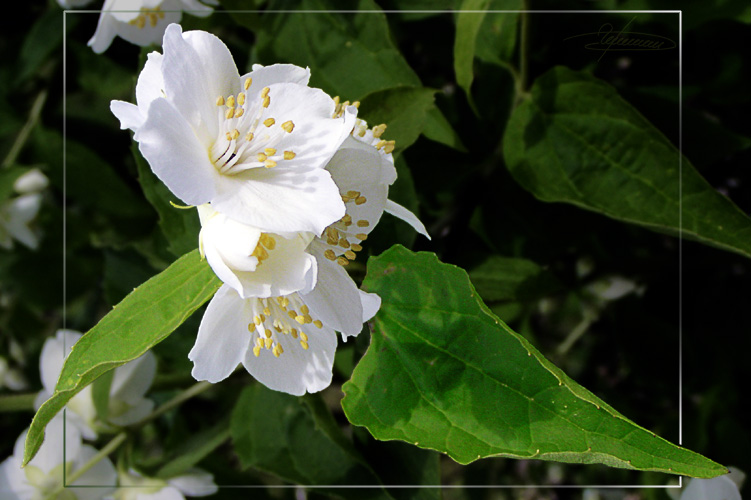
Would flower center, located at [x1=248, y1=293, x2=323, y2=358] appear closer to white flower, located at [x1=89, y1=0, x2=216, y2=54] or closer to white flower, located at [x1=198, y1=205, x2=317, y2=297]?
white flower, located at [x1=198, y1=205, x2=317, y2=297]

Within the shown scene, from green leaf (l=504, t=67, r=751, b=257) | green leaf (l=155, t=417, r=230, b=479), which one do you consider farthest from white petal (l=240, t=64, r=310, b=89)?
green leaf (l=155, t=417, r=230, b=479)

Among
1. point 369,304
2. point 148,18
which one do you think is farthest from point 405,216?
point 148,18

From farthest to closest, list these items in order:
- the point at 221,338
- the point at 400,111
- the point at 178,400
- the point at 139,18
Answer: the point at 178,400 → the point at 139,18 → the point at 400,111 → the point at 221,338

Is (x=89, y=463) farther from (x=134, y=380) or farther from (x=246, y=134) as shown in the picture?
(x=246, y=134)

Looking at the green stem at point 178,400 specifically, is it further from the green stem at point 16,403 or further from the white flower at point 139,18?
the white flower at point 139,18

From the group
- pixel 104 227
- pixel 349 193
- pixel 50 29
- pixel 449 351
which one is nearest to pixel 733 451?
pixel 449 351

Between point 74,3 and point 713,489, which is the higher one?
point 74,3

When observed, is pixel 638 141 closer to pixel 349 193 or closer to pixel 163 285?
pixel 349 193

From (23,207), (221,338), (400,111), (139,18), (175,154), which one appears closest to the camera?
(175,154)
